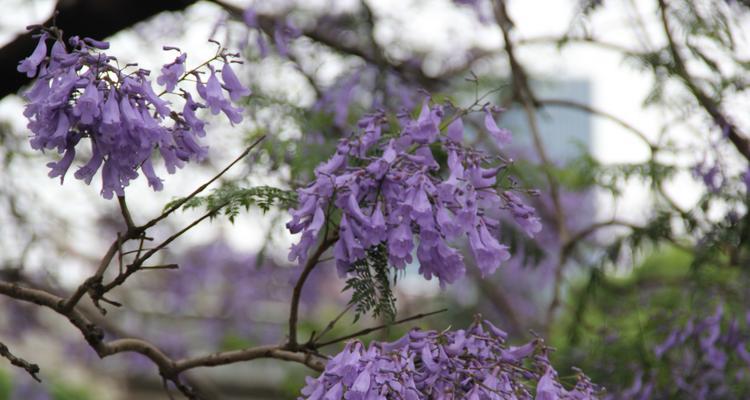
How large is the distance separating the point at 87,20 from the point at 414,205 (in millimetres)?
1343

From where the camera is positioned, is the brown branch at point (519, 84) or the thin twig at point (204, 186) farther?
the brown branch at point (519, 84)

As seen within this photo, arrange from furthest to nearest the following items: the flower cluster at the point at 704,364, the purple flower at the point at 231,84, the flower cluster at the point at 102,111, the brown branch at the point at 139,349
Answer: the flower cluster at the point at 704,364, the brown branch at the point at 139,349, the purple flower at the point at 231,84, the flower cluster at the point at 102,111

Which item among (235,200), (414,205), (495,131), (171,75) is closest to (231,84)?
(171,75)

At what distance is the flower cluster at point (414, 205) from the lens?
1785mm

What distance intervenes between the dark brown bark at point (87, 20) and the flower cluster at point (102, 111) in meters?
0.86

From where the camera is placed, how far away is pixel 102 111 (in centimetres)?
160

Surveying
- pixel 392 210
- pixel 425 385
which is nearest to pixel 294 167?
pixel 392 210

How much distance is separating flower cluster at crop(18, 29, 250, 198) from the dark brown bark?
860 mm

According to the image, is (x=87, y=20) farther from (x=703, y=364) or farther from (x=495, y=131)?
(x=703, y=364)

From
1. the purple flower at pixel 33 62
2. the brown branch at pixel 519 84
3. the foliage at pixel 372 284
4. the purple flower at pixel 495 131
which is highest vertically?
the brown branch at pixel 519 84

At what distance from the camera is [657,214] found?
356cm

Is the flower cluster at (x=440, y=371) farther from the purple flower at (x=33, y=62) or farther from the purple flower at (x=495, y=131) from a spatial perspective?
the purple flower at (x=33, y=62)

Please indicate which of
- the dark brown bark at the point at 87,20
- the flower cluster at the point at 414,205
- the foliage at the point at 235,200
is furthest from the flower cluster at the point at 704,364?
the dark brown bark at the point at 87,20

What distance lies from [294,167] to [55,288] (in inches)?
101
